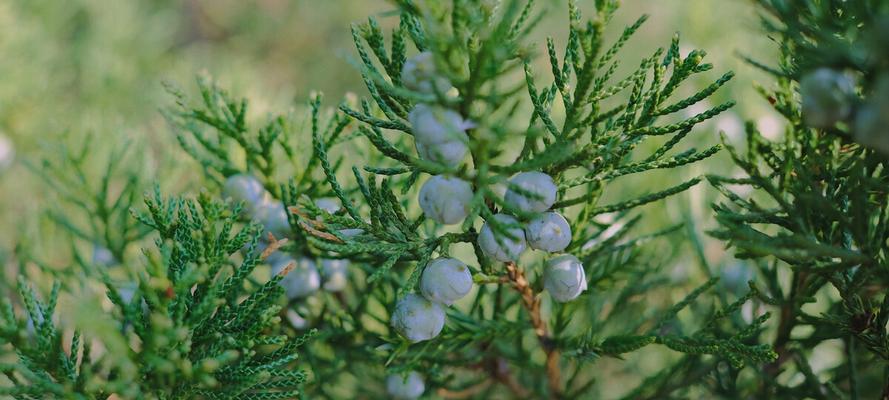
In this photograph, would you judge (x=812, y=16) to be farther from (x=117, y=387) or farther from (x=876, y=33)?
(x=117, y=387)

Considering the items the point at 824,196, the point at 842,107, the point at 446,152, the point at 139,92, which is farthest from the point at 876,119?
the point at 139,92

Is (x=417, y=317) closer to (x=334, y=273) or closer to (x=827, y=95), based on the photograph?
(x=334, y=273)

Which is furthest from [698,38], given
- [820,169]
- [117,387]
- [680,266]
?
[117,387]

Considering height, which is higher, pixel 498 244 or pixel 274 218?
pixel 274 218

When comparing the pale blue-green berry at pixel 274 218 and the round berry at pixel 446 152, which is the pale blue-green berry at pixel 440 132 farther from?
the pale blue-green berry at pixel 274 218

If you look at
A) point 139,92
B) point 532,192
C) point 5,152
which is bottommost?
point 532,192

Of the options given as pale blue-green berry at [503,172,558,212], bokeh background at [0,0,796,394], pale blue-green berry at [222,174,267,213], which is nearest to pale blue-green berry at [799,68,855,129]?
pale blue-green berry at [503,172,558,212]
